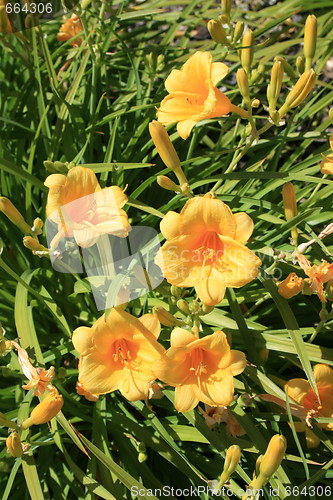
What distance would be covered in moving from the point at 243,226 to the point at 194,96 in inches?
21.7

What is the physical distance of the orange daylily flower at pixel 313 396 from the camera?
1.65m

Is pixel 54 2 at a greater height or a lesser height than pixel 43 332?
greater

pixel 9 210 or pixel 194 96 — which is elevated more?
pixel 194 96

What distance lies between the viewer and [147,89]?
Result: 103 inches

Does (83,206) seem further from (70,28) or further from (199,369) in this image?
(70,28)

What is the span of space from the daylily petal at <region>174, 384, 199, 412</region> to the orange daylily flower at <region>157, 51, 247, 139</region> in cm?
76

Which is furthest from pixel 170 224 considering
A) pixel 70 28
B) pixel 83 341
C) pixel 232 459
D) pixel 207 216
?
pixel 70 28

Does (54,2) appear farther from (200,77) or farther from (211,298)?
(211,298)

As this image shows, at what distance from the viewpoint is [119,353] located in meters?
1.55

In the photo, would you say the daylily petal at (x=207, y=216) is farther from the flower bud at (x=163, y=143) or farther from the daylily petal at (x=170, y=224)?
the flower bud at (x=163, y=143)

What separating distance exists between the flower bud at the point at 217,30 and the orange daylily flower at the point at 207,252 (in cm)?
74

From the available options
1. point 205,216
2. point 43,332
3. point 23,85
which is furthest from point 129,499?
point 23,85

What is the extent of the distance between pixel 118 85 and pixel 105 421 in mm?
1811

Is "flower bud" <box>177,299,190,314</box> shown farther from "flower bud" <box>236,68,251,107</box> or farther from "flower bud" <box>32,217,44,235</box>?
"flower bud" <box>236,68,251,107</box>
